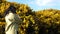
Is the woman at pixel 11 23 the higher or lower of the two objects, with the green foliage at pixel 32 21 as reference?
higher

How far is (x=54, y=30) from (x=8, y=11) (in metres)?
8.81

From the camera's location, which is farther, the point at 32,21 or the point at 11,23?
the point at 32,21

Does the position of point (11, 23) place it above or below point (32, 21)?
above

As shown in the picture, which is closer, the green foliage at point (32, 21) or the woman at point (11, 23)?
the woman at point (11, 23)

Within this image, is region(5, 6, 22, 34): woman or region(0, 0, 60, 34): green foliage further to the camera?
region(0, 0, 60, 34): green foliage

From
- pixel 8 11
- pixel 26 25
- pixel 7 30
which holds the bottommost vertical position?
pixel 26 25

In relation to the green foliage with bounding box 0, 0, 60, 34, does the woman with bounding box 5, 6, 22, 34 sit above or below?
above

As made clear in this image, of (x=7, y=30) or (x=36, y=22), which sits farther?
(x=36, y=22)

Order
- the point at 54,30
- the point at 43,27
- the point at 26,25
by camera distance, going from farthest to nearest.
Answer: the point at 54,30 < the point at 43,27 < the point at 26,25

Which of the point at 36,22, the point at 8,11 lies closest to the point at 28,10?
the point at 36,22

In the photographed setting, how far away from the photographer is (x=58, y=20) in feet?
44.9

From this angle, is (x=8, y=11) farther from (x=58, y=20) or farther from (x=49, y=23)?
(x=58, y=20)

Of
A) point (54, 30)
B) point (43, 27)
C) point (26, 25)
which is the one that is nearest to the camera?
point (26, 25)

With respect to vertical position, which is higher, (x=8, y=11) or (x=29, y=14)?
(x=8, y=11)
